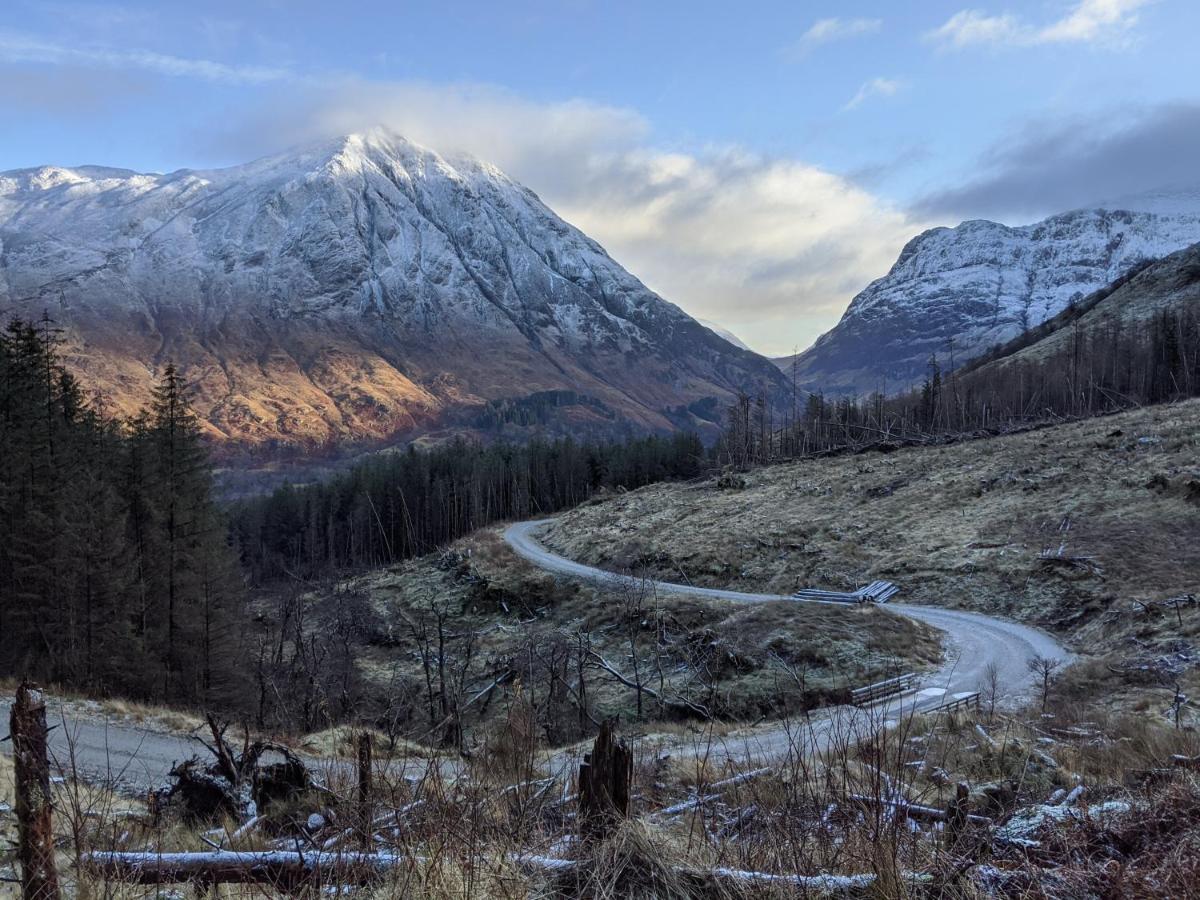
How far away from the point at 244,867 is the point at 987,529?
119ft

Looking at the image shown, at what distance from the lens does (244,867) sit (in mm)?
4098

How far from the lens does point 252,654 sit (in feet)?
117

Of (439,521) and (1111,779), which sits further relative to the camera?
(439,521)

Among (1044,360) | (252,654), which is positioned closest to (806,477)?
(252,654)

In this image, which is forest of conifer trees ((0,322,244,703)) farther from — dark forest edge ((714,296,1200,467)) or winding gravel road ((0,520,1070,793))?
dark forest edge ((714,296,1200,467))

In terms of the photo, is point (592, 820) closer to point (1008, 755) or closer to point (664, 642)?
point (1008, 755)

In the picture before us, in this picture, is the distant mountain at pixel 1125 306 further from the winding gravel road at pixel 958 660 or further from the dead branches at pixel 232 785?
the dead branches at pixel 232 785

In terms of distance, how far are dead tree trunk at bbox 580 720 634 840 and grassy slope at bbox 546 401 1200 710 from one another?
69.7ft

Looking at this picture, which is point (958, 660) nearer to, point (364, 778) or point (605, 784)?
point (605, 784)

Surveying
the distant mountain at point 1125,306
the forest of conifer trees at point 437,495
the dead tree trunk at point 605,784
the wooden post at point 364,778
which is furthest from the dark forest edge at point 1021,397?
the wooden post at point 364,778

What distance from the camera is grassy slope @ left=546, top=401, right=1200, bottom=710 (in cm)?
2523

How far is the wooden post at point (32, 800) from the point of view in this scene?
3471 millimetres

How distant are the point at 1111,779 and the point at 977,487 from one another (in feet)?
122

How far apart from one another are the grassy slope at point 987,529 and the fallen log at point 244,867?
22.5m
